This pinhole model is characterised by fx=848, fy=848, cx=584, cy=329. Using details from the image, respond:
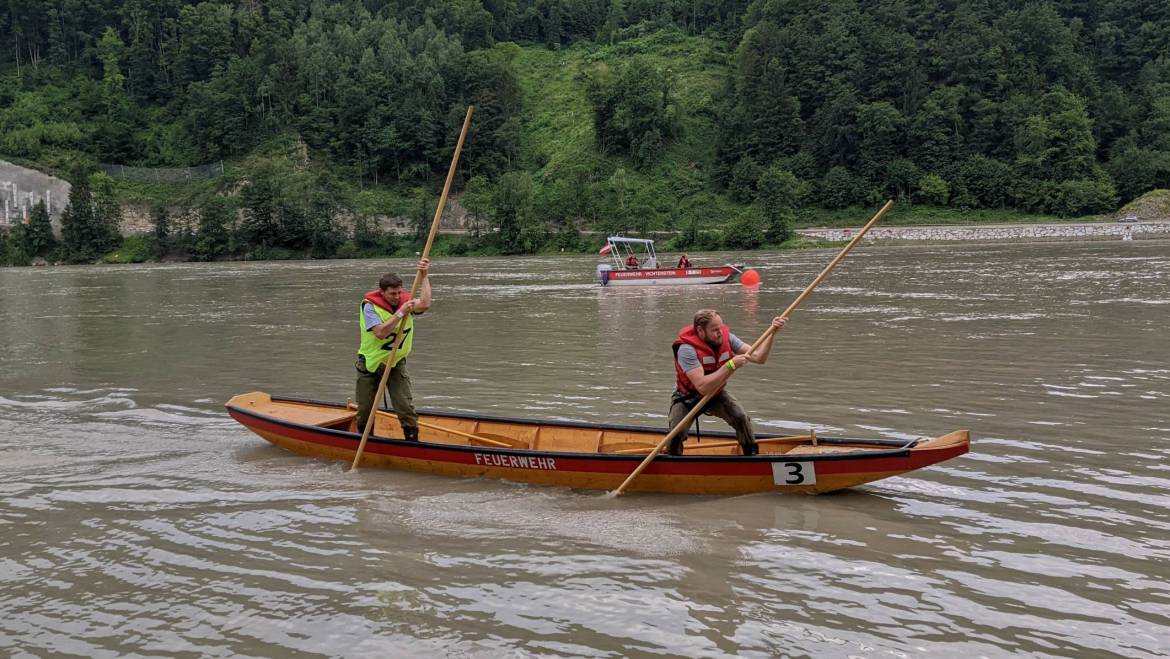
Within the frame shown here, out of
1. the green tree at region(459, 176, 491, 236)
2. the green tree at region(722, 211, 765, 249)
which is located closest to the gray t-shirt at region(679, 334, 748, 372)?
the green tree at region(722, 211, 765, 249)

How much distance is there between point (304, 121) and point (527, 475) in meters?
103

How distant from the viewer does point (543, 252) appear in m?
76.6

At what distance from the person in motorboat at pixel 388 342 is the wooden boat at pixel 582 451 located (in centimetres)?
36

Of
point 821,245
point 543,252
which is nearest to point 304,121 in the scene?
point 543,252

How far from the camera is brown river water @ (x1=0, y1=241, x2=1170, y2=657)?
5980 millimetres

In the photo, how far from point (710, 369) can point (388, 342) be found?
13.2ft

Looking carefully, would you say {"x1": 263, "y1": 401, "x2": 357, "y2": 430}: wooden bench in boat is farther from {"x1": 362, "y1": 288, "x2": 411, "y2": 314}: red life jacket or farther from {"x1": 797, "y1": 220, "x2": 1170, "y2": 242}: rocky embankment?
{"x1": 797, "y1": 220, "x2": 1170, "y2": 242}: rocky embankment

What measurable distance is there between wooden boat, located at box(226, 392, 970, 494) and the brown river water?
0.75 feet

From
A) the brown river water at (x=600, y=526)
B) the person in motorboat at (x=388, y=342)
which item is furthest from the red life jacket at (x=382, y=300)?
the brown river water at (x=600, y=526)

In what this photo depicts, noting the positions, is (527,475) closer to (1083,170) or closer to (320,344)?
(320,344)

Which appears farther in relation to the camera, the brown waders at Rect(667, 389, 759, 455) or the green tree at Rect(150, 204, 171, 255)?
the green tree at Rect(150, 204, 171, 255)

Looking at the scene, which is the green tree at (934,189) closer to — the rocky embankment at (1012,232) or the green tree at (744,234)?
the rocky embankment at (1012,232)

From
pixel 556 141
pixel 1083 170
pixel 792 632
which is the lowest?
pixel 792 632

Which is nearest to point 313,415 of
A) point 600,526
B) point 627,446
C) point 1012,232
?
point 627,446
